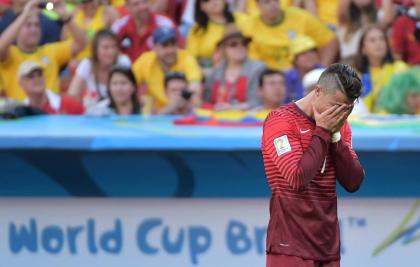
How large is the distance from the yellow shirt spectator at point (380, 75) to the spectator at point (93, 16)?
225cm

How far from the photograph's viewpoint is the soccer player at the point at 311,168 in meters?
3.54

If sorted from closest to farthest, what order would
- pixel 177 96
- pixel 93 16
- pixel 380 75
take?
1. pixel 177 96
2. pixel 380 75
3. pixel 93 16

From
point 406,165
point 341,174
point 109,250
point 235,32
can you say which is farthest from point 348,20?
point 341,174

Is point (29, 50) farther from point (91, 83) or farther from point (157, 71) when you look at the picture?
point (157, 71)

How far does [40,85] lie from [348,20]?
8.12 ft

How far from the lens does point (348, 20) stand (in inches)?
311

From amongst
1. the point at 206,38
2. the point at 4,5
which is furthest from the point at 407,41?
the point at 4,5

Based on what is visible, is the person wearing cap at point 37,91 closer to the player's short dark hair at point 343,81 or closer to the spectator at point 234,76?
the spectator at point 234,76

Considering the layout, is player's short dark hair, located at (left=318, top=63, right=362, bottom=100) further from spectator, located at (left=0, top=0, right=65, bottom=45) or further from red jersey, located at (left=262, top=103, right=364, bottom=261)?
spectator, located at (left=0, top=0, right=65, bottom=45)

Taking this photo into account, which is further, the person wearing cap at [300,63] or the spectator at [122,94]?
the person wearing cap at [300,63]

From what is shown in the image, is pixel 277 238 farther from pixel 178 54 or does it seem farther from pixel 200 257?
pixel 178 54

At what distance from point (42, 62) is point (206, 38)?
132cm

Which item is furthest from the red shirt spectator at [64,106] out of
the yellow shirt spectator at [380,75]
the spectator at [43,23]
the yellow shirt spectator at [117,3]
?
the yellow shirt spectator at [380,75]

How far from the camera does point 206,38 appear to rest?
26.2 feet
